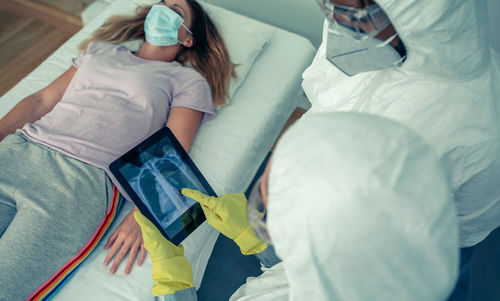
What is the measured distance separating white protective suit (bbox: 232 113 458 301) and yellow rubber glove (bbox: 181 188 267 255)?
430 millimetres

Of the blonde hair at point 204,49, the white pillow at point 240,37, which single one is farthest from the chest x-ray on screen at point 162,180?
the white pillow at point 240,37

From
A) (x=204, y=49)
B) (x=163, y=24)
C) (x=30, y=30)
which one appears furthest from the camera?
(x=30, y=30)

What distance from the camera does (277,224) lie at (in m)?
0.54

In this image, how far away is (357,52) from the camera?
810 millimetres

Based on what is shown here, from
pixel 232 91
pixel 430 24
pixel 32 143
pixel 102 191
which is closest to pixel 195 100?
pixel 232 91

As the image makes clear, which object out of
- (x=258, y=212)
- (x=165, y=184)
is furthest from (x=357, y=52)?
(x=165, y=184)

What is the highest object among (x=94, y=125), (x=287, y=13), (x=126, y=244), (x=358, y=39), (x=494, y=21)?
(x=358, y=39)

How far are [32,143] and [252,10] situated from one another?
→ 1.12 metres

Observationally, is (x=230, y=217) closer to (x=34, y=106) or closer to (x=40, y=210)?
(x=40, y=210)

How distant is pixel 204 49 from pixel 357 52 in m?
0.76

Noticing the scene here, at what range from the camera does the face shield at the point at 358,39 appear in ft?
2.38

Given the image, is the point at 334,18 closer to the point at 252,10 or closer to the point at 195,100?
the point at 195,100

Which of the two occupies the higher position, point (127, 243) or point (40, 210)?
point (40, 210)

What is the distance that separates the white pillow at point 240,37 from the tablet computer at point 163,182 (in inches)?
19.2
